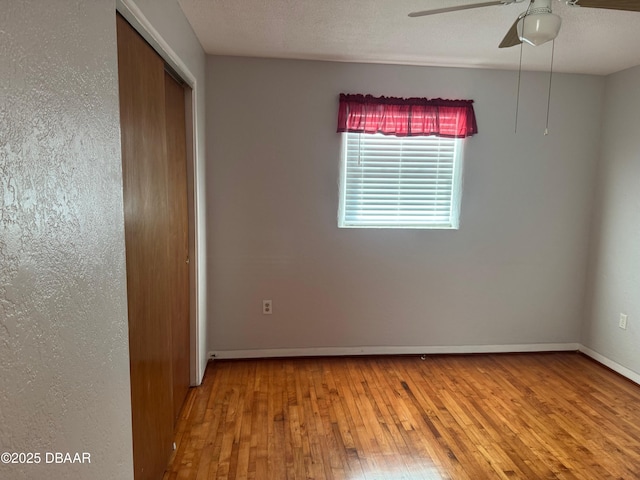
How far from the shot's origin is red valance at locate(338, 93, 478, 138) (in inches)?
120

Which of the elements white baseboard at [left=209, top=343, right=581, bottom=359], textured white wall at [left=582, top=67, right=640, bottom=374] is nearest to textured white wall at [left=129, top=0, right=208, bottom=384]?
white baseboard at [left=209, top=343, right=581, bottom=359]

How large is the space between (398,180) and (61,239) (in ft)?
8.80

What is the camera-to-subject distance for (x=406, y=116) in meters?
3.11

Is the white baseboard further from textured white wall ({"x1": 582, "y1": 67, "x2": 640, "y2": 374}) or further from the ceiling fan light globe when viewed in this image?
the ceiling fan light globe

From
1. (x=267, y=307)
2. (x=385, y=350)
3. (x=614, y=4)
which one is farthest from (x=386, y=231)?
(x=614, y=4)

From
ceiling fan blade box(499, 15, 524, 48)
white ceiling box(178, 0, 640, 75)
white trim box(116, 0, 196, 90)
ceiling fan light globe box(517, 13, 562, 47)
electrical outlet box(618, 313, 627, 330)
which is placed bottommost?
electrical outlet box(618, 313, 627, 330)

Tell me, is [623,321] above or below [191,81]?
below

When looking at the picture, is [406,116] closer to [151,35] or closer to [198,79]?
[198,79]

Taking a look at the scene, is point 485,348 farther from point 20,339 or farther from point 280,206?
point 20,339

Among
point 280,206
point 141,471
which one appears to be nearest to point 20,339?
point 141,471

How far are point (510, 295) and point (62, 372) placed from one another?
11.2 ft

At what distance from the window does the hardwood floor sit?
48.7 inches

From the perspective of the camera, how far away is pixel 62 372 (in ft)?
2.96

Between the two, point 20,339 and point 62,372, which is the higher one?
point 20,339
